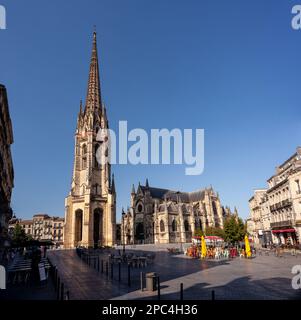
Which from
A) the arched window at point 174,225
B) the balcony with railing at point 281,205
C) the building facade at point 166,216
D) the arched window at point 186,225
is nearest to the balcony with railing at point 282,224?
the balcony with railing at point 281,205

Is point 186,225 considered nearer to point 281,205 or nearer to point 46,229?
point 281,205

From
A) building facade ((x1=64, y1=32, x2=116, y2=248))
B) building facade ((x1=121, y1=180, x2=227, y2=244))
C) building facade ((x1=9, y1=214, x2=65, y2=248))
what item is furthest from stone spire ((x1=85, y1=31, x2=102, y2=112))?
building facade ((x1=9, y1=214, x2=65, y2=248))

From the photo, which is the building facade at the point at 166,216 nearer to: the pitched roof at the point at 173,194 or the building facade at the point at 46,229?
the pitched roof at the point at 173,194

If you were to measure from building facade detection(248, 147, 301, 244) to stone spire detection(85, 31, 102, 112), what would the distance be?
4379 cm

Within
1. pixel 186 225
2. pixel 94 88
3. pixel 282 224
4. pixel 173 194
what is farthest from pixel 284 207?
pixel 173 194

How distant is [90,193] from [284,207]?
116ft

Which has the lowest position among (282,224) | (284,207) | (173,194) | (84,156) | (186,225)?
(186,225)

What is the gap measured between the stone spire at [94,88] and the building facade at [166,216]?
31.2 meters

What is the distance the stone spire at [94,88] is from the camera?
63.6 meters

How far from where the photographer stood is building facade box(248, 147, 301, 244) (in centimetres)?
3052

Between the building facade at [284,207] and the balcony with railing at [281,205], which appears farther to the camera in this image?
the balcony with railing at [281,205]

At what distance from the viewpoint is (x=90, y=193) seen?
2042 inches

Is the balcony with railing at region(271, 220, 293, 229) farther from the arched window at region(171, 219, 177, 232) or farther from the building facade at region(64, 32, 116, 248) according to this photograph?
the arched window at region(171, 219, 177, 232)

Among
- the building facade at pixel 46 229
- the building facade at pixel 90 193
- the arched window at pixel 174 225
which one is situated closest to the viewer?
the building facade at pixel 90 193
